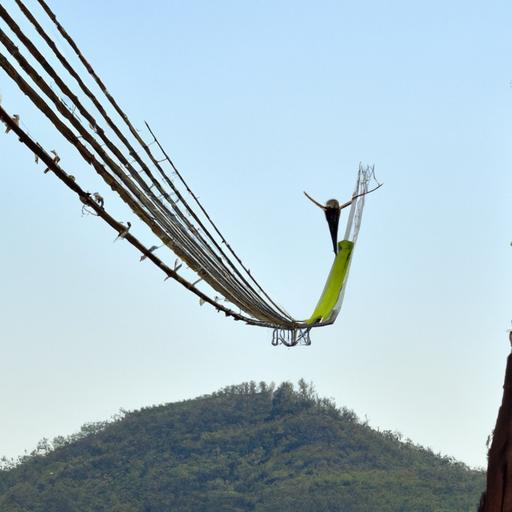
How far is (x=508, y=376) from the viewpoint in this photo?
3.10m

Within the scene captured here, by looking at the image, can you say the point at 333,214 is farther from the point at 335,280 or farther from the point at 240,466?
the point at 240,466

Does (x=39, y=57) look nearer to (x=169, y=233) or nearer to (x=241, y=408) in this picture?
(x=169, y=233)

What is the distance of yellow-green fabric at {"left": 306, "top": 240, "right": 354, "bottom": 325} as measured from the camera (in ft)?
17.7

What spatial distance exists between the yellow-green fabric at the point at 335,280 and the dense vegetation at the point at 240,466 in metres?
82.1

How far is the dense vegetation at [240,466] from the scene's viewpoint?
305ft

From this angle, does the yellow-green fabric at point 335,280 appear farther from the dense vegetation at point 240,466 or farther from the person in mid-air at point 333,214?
the dense vegetation at point 240,466

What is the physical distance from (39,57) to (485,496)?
1.56 metres

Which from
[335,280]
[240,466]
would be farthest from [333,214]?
[240,466]

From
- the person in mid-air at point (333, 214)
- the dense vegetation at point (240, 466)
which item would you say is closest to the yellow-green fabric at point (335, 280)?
the person in mid-air at point (333, 214)

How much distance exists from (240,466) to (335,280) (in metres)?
103

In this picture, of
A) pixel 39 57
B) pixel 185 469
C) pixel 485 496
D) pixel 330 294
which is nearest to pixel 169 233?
pixel 39 57

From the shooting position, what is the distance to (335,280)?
18.4 ft

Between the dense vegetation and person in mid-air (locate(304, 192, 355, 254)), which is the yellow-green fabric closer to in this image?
person in mid-air (locate(304, 192, 355, 254))

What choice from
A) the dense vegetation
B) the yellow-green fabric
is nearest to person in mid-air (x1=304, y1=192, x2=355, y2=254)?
the yellow-green fabric
